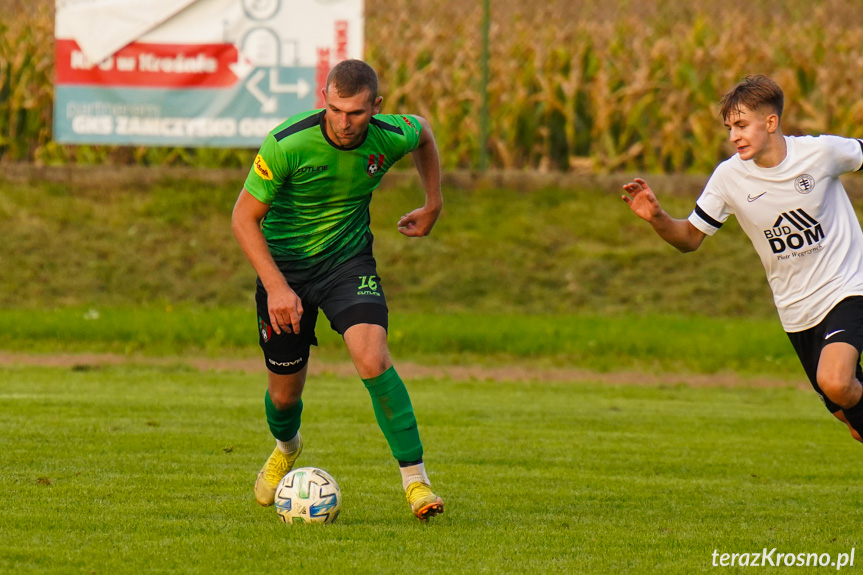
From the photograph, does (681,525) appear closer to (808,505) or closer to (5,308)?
(808,505)

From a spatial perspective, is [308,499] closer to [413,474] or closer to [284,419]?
[413,474]

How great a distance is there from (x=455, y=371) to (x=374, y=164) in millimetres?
6739

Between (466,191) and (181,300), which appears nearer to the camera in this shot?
(181,300)

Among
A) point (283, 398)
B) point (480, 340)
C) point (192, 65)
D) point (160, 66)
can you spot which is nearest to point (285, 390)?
point (283, 398)

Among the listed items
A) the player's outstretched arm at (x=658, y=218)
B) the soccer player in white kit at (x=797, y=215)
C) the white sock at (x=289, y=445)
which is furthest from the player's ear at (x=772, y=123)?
the white sock at (x=289, y=445)

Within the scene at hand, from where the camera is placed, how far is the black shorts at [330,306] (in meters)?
5.92

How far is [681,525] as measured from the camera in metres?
5.75

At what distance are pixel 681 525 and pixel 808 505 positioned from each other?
3.36ft

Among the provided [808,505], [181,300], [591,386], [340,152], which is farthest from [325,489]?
[181,300]

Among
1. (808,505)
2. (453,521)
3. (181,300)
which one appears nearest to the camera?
(453,521)

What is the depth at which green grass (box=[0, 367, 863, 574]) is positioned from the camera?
196 inches

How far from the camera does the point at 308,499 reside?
570 centimetres

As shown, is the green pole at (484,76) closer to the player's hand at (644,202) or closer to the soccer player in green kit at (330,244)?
the soccer player in green kit at (330,244)

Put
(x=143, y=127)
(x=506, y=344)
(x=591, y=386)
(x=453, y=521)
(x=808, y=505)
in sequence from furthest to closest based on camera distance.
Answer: (x=143, y=127) < (x=506, y=344) < (x=591, y=386) < (x=808, y=505) < (x=453, y=521)
